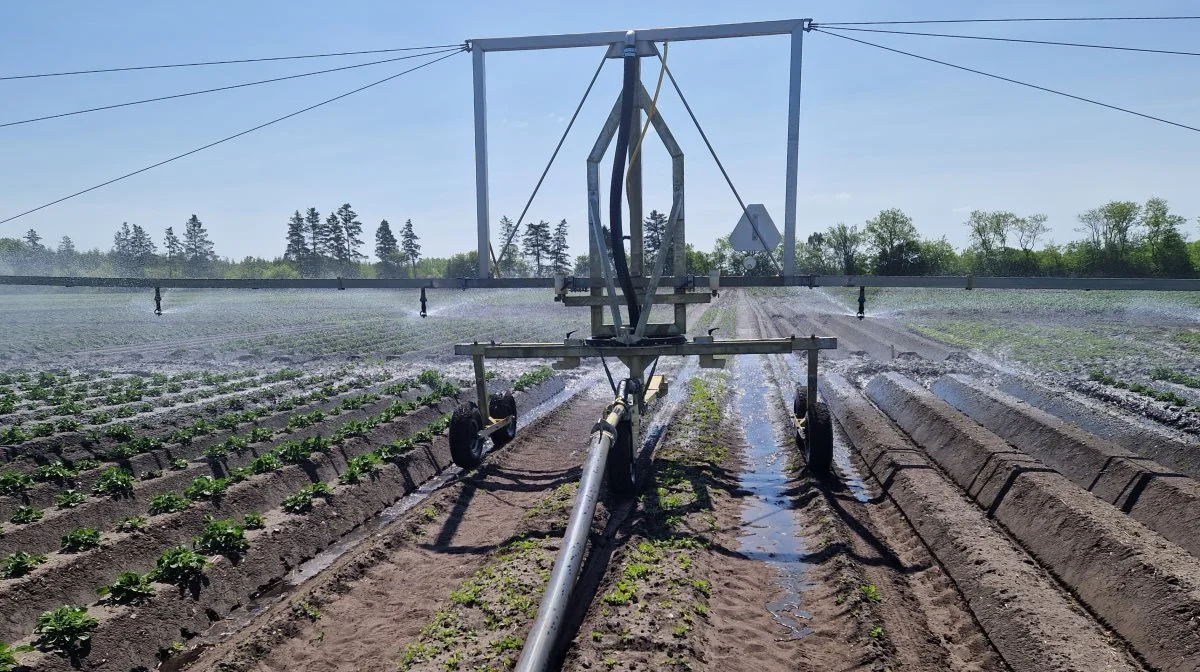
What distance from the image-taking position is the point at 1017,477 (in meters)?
9.88

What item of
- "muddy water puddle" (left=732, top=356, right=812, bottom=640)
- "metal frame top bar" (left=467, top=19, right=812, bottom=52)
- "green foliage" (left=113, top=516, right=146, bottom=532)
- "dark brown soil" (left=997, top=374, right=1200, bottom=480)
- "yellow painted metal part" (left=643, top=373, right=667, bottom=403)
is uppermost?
"metal frame top bar" (left=467, top=19, right=812, bottom=52)

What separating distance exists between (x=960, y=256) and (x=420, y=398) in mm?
69728

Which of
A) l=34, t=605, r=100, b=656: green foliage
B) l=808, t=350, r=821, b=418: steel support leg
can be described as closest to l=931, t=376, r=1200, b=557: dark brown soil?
l=808, t=350, r=821, b=418: steel support leg

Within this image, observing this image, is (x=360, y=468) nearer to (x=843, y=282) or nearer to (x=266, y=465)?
(x=266, y=465)

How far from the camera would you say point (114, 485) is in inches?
389

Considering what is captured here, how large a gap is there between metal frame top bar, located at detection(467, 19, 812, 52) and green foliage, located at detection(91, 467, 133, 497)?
7.41m

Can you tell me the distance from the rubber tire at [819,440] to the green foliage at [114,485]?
30.8 feet

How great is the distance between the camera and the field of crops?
20.1 feet

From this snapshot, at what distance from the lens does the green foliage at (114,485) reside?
9.75 m

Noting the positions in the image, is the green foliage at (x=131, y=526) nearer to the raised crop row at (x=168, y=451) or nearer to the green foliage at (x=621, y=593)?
the raised crop row at (x=168, y=451)

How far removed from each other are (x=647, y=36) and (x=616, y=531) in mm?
6036

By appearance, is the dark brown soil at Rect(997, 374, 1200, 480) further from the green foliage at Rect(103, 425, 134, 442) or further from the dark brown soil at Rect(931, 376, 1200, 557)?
the green foliage at Rect(103, 425, 134, 442)

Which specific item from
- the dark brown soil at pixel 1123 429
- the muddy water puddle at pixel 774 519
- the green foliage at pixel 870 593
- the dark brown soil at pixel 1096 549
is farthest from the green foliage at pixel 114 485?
the dark brown soil at pixel 1123 429

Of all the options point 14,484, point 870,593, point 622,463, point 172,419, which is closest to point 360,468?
point 622,463
